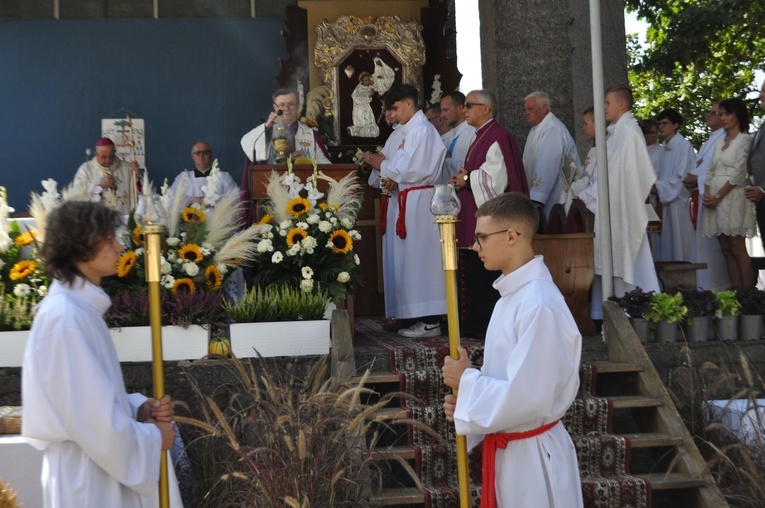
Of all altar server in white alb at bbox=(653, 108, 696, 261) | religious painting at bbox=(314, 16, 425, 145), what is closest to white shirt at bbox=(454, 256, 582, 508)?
altar server in white alb at bbox=(653, 108, 696, 261)

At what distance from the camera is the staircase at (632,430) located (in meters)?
5.48

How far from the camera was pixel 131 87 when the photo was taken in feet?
42.5

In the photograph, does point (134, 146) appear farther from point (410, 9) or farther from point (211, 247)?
point (211, 247)

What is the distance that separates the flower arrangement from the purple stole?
0.96m

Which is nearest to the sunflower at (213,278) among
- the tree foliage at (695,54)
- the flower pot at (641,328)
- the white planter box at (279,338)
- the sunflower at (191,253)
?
the sunflower at (191,253)

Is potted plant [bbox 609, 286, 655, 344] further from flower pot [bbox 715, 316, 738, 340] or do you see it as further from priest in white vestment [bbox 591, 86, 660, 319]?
priest in white vestment [bbox 591, 86, 660, 319]

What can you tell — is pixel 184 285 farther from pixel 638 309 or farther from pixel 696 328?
pixel 696 328

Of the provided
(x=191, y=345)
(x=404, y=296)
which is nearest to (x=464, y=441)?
(x=191, y=345)

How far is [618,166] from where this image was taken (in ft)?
26.0

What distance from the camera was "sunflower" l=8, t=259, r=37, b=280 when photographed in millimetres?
6566

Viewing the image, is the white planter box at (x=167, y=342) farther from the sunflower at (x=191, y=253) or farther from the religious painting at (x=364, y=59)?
the religious painting at (x=364, y=59)

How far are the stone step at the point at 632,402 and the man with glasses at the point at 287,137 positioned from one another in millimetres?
3208

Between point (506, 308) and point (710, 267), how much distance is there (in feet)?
22.3

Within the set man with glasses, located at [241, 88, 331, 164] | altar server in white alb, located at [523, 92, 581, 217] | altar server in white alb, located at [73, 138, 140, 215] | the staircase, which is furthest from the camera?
altar server in white alb, located at [73, 138, 140, 215]
